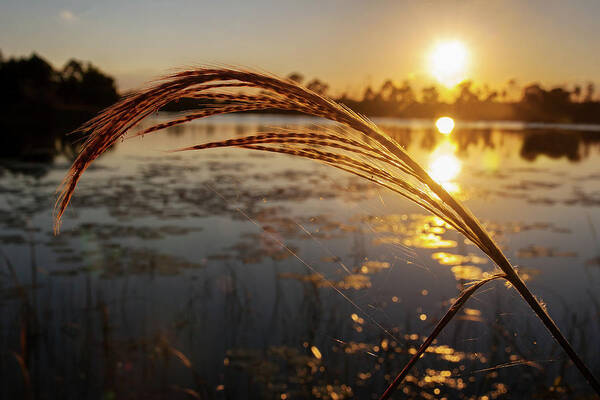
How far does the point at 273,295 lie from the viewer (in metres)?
7.86

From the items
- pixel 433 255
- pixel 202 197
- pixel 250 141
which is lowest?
pixel 433 255

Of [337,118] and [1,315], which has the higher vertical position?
[337,118]

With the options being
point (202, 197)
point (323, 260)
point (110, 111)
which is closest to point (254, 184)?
point (202, 197)

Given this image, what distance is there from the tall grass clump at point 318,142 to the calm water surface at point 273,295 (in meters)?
0.26

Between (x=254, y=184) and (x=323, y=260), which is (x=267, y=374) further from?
(x=254, y=184)

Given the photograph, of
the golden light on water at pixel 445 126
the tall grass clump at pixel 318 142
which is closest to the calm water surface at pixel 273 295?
the tall grass clump at pixel 318 142

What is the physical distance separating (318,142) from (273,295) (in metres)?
7.30

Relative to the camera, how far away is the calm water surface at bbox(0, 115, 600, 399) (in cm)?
520

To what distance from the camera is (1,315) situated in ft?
21.5

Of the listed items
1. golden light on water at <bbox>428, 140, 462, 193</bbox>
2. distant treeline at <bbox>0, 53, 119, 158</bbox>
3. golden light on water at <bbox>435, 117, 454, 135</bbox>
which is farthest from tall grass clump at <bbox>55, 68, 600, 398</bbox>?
golden light on water at <bbox>435, 117, 454, 135</bbox>

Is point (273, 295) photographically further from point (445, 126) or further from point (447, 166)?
point (445, 126)

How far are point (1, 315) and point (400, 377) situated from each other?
293 inches

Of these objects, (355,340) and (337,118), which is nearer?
(337,118)

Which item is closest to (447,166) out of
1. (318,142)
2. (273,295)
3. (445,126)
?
(273,295)
